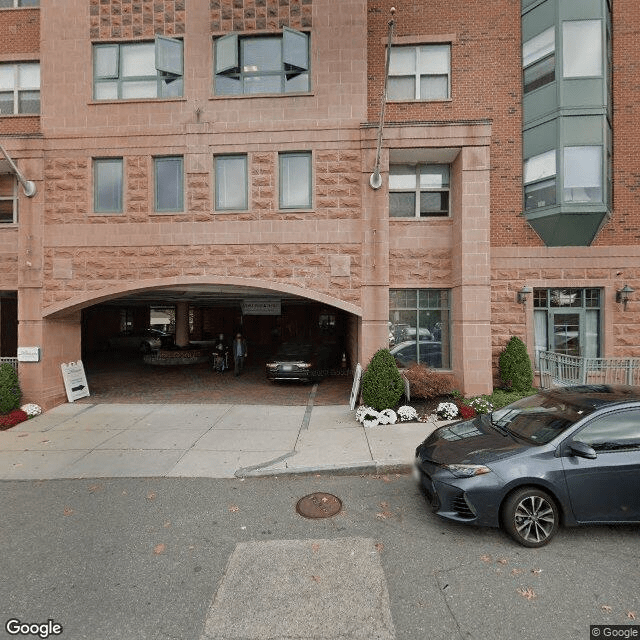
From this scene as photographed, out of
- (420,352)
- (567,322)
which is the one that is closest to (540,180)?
(567,322)

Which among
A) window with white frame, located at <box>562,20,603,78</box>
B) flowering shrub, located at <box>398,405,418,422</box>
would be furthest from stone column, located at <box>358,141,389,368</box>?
window with white frame, located at <box>562,20,603,78</box>

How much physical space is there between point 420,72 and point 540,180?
461 cm

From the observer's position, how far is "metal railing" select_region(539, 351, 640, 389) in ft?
30.8

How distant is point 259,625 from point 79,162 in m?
11.6

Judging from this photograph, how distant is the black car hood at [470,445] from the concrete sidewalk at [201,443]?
1.07 meters

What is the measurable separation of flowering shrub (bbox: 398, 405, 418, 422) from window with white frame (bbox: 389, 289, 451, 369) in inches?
82.2

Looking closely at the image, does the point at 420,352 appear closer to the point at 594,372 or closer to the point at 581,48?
the point at 594,372

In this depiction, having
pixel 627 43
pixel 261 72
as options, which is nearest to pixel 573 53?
pixel 627 43

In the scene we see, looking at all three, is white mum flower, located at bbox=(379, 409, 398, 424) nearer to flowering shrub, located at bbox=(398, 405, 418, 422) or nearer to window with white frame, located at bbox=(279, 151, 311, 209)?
flowering shrub, located at bbox=(398, 405, 418, 422)

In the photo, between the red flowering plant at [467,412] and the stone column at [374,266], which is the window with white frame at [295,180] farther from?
the red flowering plant at [467,412]

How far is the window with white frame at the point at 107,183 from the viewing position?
981cm

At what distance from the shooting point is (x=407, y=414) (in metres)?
8.03

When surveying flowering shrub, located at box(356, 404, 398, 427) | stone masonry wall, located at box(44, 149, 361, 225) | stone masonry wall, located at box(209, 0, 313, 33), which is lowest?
flowering shrub, located at box(356, 404, 398, 427)

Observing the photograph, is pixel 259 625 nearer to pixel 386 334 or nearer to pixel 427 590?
pixel 427 590
